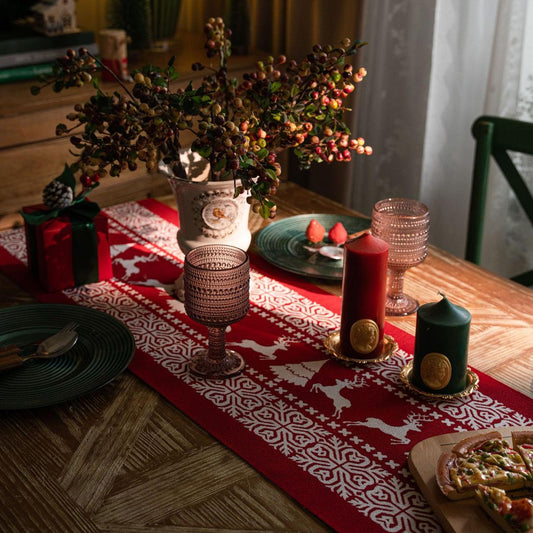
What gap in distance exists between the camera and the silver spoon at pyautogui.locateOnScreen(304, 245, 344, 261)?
1.55 m

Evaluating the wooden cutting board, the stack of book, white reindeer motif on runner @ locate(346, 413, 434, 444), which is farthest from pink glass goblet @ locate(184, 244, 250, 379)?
the stack of book

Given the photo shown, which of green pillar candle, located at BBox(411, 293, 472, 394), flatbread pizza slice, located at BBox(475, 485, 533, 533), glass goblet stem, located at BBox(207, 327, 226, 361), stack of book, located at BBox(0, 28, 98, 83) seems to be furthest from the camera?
stack of book, located at BBox(0, 28, 98, 83)

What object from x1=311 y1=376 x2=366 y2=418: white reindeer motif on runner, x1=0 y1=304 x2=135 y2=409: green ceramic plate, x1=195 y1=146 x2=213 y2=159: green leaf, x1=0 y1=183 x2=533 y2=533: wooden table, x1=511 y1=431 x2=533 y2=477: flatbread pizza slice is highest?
x1=195 y1=146 x2=213 y2=159: green leaf

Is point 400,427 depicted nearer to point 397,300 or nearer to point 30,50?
point 397,300

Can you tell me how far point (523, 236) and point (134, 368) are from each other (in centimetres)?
144

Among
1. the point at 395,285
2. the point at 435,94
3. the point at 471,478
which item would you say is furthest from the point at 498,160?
the point at 471,478

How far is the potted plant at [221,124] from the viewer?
1170mm

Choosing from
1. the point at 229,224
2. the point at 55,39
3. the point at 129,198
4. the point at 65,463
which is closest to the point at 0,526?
the point at 65,463

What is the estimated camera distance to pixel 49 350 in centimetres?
121

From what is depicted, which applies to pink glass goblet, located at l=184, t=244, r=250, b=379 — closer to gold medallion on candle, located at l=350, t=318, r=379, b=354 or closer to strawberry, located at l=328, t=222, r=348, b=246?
gold medallion on candle, located at l=350, t=318, r=379, b=354

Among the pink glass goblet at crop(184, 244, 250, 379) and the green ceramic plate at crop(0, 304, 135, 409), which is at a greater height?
the pink glass goblet at crop(184, 244, 250, 379)

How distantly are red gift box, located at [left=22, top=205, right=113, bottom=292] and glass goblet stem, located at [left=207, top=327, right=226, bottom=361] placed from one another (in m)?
0.37

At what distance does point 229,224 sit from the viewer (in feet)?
4.52

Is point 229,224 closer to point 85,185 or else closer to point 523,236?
point 85,185
